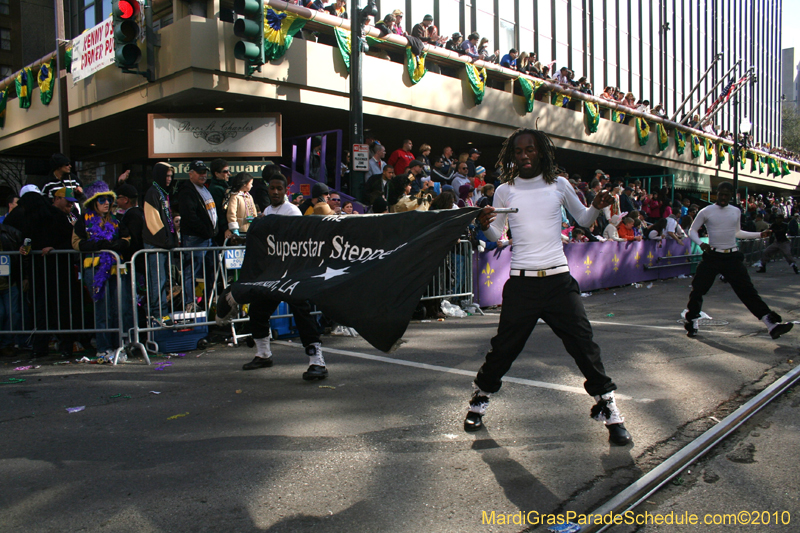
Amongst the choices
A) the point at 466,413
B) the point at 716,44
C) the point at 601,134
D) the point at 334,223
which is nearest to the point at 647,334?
the point at 466,413

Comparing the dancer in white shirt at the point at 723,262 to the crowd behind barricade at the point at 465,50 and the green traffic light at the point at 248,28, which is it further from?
the crowd behind barricade at the point at 465,50

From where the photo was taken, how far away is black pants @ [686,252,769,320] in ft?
25.5

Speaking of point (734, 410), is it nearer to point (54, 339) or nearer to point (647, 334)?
point (647, 334)

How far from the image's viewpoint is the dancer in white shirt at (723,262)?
7.80 metres

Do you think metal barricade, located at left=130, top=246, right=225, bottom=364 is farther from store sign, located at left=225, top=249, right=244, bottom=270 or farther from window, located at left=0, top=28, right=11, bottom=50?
window, located at left=0, top=28, right=11, bottom=50

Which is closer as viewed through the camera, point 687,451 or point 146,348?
point 687,451

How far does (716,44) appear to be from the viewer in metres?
45.3

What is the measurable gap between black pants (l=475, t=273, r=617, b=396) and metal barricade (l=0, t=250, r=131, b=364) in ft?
15.3

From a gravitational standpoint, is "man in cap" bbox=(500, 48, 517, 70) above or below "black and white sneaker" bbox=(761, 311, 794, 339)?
above

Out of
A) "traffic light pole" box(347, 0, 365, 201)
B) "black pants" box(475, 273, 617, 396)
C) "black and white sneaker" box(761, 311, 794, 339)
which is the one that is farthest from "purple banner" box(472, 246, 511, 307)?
"black pants" box(475, 273, 617, 396)

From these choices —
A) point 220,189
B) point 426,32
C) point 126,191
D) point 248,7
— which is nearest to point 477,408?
point 126,191

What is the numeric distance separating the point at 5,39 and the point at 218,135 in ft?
142

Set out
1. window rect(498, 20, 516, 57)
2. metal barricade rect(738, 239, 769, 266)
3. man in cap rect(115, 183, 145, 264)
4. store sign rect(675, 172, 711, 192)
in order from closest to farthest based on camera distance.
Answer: man in cap rect(115, 183, 145, 264) → metal barricade rect(738, 239, 769, 266) → window rect(498, 20, 516, 57) → store sign rect(675, 172, 711, 192)

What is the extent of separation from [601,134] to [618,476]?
22.6m
